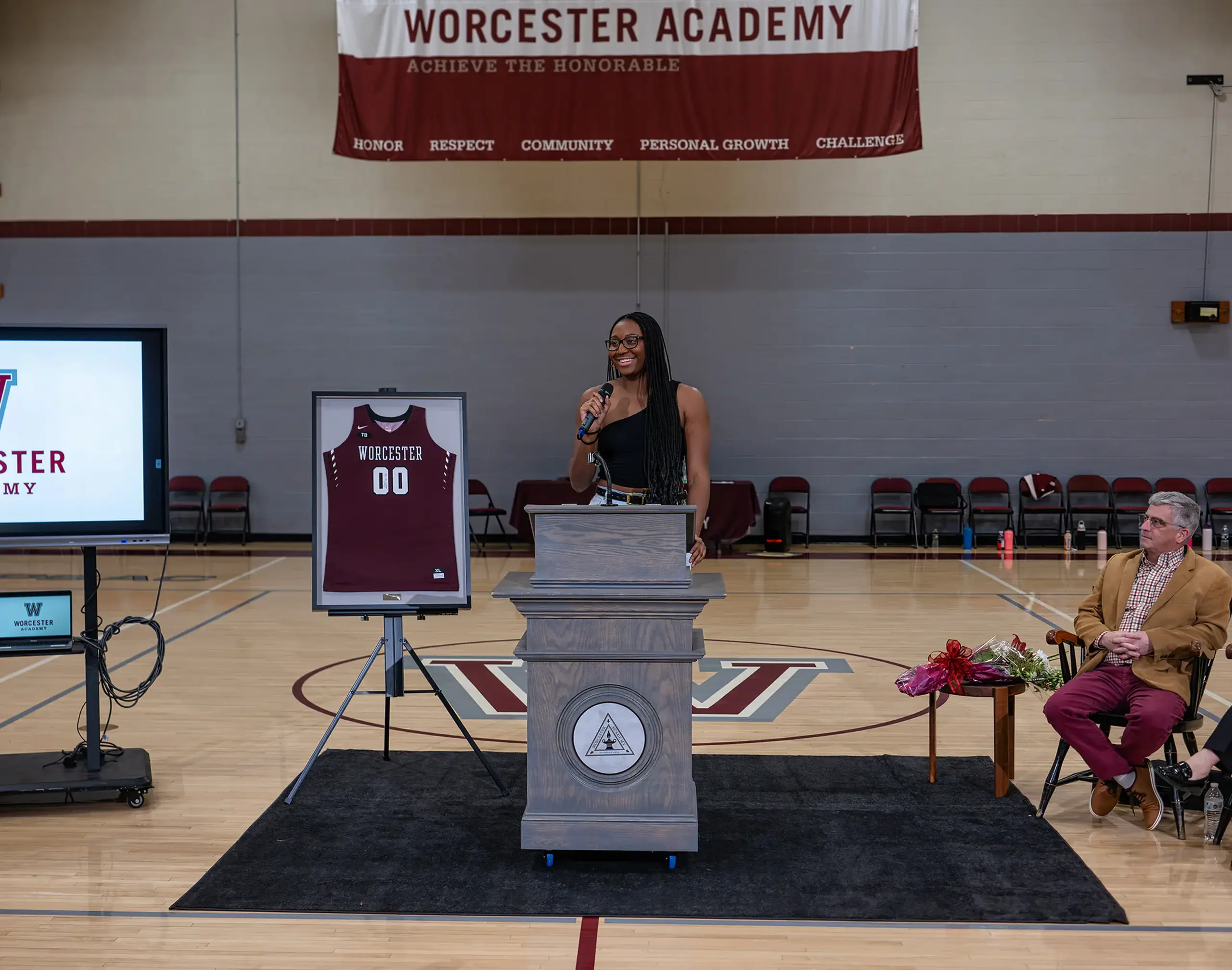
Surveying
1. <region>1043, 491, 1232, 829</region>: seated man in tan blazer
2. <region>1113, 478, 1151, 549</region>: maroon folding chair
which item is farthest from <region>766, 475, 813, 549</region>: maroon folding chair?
<region>1043, 491, 1232, 829</region>: seated man in tan blazer

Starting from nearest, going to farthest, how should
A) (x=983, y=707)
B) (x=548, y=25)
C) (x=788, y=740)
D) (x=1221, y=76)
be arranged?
(x=788, y=740) → (x=983, y=707) → (x=548, y=25) → (x=1221, y=76)

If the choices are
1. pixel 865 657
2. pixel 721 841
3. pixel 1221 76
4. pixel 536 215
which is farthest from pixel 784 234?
pixel 721 841

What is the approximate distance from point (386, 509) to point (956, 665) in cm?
230

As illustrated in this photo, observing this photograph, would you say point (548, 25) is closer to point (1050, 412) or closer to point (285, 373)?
point (285, 373)

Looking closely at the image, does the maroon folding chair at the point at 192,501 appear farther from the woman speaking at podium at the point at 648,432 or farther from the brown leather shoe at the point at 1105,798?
the brown leather shoe at the point at 1105,798

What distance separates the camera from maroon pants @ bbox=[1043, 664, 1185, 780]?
4.10 metres

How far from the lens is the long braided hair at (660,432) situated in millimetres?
4402

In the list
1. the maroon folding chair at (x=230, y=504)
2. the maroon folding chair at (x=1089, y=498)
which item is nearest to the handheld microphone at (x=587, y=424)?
the maroon folding chair at (x=230, y=504)

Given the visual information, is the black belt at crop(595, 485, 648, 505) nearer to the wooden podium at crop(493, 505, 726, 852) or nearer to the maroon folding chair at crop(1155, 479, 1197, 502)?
the wooden podium at crop(493, 505, 726, 852)

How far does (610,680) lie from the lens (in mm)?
3646

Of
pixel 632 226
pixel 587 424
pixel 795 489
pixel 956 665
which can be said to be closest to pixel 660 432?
pixel 587 424

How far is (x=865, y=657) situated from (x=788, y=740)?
2040 millimetres

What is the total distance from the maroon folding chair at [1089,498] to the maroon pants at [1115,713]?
9424mm

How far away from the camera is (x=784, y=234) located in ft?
43.8
